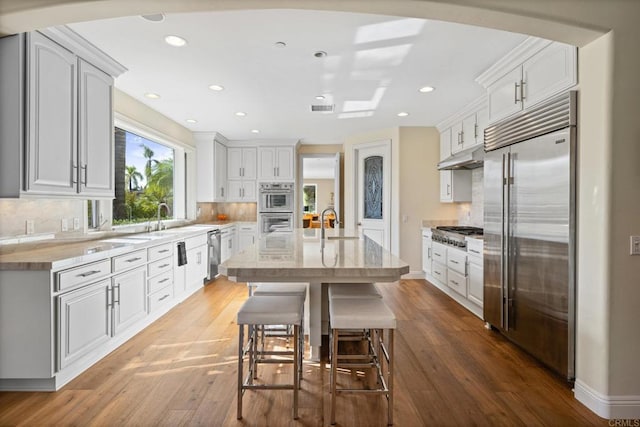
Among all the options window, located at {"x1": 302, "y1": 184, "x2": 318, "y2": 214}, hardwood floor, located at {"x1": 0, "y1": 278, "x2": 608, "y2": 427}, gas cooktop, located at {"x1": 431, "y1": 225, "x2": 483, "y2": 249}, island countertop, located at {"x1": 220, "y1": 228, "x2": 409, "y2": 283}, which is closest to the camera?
island countertop, located at {"x1": 220, "y1": 228, "x2": 409, "y2": 283}

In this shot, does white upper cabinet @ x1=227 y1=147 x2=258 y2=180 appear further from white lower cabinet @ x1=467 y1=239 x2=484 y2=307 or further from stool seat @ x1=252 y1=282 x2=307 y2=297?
stool seat @ x1=252 y1=282 x2=307 y2=297

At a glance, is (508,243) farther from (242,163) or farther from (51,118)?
(242,163)

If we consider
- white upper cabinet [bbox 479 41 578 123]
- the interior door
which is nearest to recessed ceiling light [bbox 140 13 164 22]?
white upper cabinet [bbox 479 41 578 123]

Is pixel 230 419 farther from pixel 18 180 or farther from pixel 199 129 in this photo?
→ pixel 199 129

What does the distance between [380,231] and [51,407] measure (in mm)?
4983

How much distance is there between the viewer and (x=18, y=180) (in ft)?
7.63

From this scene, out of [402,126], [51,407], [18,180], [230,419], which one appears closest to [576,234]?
[230,419]

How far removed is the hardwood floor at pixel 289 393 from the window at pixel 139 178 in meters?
1.75

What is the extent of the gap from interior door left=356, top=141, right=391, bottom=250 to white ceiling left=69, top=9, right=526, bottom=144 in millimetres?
1180

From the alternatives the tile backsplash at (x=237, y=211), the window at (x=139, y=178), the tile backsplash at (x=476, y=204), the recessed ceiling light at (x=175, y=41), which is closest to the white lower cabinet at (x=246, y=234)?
the tile backsplash at (x=237, y=211)

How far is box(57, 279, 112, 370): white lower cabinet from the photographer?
7.91ft

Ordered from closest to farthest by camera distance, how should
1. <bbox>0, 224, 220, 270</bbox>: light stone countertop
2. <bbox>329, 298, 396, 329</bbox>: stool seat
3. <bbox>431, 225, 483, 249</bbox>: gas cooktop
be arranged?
<bbox>329, 298, 396, 329</bbox>: stool seat, <bbox>0, 224, 220, 270</bbox>: light stone countertop, <bbox>431, 225, 483, 249</bbox>: gas cooktop

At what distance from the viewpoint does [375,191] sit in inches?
254

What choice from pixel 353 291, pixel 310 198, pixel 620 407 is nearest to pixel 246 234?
pixel 353 291
